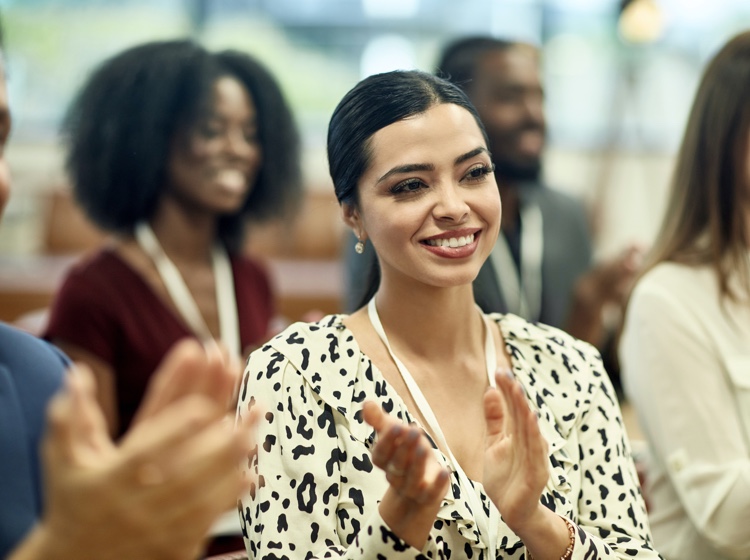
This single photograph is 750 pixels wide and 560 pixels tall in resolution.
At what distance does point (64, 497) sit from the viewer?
3.40 feet

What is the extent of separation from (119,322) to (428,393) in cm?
128

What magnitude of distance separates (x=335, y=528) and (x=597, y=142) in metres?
6.59

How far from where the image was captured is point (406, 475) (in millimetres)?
1397

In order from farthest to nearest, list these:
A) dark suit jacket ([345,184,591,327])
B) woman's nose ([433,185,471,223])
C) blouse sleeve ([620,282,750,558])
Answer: dark suit jacket ([345,184,591,327])
blouse sleeve ([620,282,750,558])
woman's nose ([433,185,471,223])

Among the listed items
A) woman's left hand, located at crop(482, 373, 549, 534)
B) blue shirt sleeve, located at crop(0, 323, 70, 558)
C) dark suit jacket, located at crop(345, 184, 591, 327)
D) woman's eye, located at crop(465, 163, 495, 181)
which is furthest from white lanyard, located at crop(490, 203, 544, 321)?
blue shirt sleeve, located at crop(0, 323, 70, 558)

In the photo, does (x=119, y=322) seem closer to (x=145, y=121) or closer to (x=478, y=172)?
(x=145, y=121)

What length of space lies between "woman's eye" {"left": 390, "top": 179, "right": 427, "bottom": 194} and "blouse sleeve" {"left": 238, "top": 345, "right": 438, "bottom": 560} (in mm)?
367

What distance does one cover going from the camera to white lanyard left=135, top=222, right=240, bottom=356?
2.94m

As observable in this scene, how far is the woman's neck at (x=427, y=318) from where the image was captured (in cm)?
187

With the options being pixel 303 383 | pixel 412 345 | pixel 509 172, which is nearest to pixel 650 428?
pixel 412 345

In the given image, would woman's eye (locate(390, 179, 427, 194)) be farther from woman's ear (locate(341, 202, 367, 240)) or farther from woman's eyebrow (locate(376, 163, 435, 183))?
woman's ear (locate(341, 202, 367, 240))

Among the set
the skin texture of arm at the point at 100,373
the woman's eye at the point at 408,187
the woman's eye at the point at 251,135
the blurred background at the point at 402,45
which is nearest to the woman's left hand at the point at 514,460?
the woman's eye at the point at 408,187

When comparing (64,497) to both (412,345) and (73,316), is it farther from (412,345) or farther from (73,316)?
(73,316)

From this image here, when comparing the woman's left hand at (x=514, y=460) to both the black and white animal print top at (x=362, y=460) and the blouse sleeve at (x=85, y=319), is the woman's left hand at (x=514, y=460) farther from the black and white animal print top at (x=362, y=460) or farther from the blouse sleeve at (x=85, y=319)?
the blouse sleeve at (x=85, y=319)
